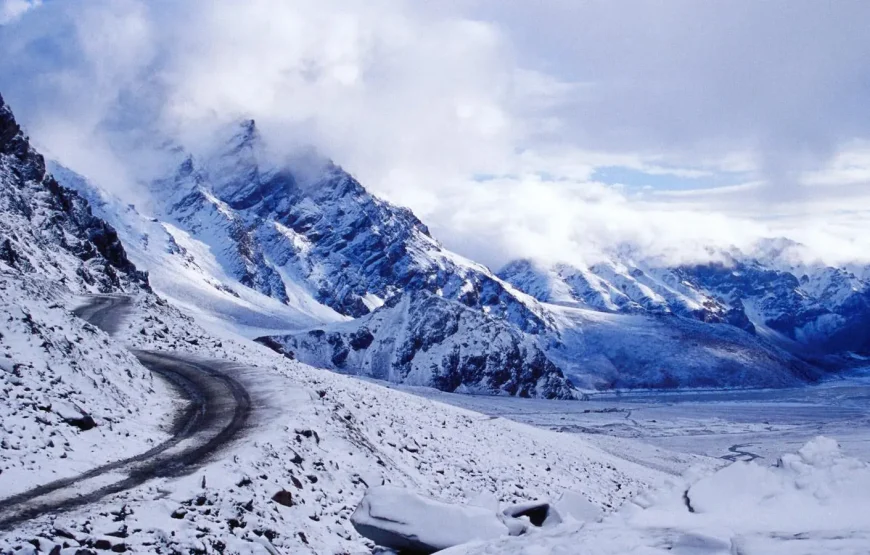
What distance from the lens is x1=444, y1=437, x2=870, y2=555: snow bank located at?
9.89 metres

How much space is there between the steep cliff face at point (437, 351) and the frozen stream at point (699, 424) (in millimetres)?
10792

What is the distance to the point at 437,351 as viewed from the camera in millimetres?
154500

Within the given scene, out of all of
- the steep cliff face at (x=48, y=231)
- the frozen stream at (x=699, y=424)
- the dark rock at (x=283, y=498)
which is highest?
Result: the steep cliff face at (x=48, y=231)

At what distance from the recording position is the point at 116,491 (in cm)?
1606

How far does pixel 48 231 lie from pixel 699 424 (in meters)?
106

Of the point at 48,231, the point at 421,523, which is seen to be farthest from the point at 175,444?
the point at 48,231

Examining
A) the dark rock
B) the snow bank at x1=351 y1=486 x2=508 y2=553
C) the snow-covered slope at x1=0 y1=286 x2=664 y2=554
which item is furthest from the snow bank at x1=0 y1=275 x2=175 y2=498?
the snow bank at x1=351 y1=486 x2=508 y2=553

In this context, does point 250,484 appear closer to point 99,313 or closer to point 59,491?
point 59,491

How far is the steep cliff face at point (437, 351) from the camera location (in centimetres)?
15188

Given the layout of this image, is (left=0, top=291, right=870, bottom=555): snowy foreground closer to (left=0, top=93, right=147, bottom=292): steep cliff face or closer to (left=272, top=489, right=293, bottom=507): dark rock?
(left=272, top=489, right=293, bottom=507): dark rock

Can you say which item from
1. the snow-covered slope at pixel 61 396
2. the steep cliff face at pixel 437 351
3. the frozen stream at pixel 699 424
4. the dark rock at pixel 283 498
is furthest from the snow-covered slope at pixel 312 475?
the steep cliff face at pixel 437 351

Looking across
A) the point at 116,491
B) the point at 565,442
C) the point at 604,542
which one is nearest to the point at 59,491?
the point at 116,491

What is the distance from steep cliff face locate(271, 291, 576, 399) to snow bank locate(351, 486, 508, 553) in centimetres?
13466

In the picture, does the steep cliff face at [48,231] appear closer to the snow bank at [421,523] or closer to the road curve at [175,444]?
the road curve at [175,444]
